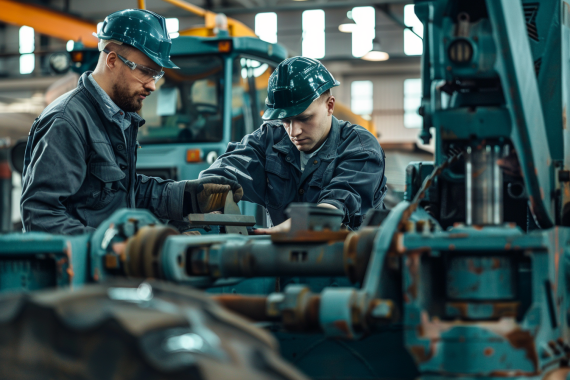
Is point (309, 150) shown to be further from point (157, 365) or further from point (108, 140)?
point (157, 365)

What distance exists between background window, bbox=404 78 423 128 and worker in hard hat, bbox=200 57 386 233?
20.2 meters

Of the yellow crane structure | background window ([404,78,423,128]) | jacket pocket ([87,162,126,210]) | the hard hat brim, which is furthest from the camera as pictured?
background window ([404,78,423,128])

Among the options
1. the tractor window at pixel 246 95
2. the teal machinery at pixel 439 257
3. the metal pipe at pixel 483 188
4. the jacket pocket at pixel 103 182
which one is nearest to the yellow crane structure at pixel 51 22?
the tractor window at pixel 246 95

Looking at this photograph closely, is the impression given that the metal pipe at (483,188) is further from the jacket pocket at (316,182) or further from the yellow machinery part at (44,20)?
the yellow machinery part at (44,20)

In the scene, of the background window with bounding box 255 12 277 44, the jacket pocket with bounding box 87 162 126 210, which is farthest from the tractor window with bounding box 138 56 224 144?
the background window with bounding box 255 12 277 44

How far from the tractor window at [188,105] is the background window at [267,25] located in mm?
16691

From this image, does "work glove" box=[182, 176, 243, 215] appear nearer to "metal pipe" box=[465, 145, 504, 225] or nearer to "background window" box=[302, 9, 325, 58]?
"metal pipe" box=[465, 145, 504, 225]

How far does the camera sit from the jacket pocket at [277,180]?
331 cm

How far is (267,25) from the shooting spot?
22.9 meters

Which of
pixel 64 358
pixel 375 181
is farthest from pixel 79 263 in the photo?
pixel 375 181

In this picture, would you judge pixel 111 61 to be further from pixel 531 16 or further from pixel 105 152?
pixel 531 16

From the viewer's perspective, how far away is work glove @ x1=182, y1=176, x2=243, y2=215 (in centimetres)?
289

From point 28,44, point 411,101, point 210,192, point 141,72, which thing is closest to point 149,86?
point 141,72

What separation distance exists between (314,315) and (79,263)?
2.11 feet
